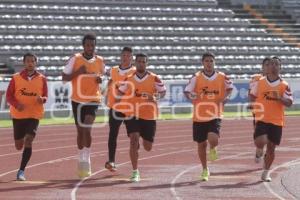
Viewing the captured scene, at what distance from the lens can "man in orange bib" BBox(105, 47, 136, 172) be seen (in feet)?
37.3

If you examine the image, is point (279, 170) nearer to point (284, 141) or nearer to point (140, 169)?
point (140, 169)

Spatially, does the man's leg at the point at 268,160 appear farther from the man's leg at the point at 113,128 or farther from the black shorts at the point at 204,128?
the man's leg at the point at 113,128

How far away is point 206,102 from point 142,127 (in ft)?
3.22

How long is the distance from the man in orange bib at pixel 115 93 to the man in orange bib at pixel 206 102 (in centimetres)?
123

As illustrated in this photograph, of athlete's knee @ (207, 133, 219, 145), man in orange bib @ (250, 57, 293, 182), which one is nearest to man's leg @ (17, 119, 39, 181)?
athlete's knee @ (207, 133, 219, 145)

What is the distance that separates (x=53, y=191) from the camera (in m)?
9.14

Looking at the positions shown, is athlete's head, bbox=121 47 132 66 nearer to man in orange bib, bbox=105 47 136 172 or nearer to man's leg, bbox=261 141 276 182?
man in orange bib, bbox=105 47 136 172

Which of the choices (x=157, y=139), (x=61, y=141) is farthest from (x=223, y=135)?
(x=61, y=141)

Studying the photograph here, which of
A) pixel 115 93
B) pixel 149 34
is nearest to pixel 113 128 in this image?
pixel 115 93

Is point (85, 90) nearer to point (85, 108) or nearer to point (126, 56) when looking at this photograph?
point (85, 108)

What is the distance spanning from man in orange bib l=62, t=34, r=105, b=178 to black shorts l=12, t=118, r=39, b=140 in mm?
590

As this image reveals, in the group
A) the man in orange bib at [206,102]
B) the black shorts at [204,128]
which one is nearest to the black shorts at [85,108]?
the man in orange bib at [206,102]

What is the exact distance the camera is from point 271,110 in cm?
1038

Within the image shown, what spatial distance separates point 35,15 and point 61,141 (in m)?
18.5
